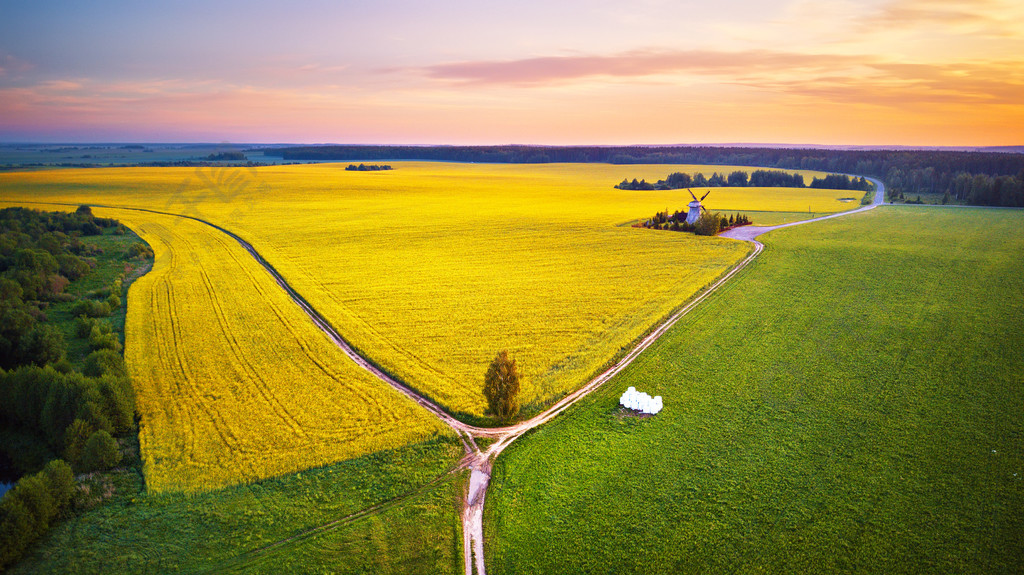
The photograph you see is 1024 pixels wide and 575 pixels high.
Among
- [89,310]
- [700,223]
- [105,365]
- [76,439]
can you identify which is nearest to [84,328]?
[89,310]

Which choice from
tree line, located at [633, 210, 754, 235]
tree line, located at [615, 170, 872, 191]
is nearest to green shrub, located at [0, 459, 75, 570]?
tree line, located at [633, 210, 754, 235]

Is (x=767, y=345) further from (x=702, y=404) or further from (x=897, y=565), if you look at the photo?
(x=897, y=565)

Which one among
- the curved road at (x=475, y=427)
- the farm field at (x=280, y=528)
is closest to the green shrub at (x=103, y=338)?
the curved road at (x=475, y=427)

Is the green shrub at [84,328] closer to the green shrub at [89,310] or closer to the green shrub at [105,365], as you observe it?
the green shrub at [89,310]

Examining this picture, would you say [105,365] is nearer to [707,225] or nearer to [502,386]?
[502,386]

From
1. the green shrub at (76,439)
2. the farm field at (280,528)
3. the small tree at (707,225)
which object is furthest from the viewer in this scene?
the small tree at (707,225)

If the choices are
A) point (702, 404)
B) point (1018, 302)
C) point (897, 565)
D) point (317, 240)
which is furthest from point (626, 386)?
point (317, 240)
